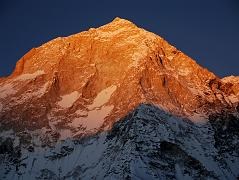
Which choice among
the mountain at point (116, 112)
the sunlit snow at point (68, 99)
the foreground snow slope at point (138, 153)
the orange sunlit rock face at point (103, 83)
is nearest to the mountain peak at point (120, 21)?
the mountain at point (116, 112)

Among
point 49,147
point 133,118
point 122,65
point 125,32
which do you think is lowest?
point 49,147

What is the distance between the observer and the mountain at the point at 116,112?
134m

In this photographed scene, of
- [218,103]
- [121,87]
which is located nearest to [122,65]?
[121,87]

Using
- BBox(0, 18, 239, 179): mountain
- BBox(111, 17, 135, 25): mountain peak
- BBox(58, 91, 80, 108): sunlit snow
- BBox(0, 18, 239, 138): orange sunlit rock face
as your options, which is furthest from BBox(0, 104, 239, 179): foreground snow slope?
BBox(111, 17, 135, 25): mountain peak

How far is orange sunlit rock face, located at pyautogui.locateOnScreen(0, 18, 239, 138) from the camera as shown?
149 m

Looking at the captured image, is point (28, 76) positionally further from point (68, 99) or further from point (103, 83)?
point (103, 83)

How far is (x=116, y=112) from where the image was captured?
145375 millimetres

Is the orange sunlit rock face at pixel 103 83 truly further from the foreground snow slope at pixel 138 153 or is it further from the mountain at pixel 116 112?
the foreground snow slope at pixel 138 153

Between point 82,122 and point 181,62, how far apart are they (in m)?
29.6

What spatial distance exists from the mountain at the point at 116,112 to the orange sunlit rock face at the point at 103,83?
214 mm

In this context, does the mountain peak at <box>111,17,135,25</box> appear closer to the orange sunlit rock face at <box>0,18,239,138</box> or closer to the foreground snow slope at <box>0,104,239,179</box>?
the orange sunlit rock face at <box>0,18,239,138</box>

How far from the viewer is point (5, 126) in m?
149

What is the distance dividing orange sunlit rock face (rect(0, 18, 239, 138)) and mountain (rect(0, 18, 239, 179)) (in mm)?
214

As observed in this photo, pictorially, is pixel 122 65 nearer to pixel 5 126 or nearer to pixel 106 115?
pixel 106 115
